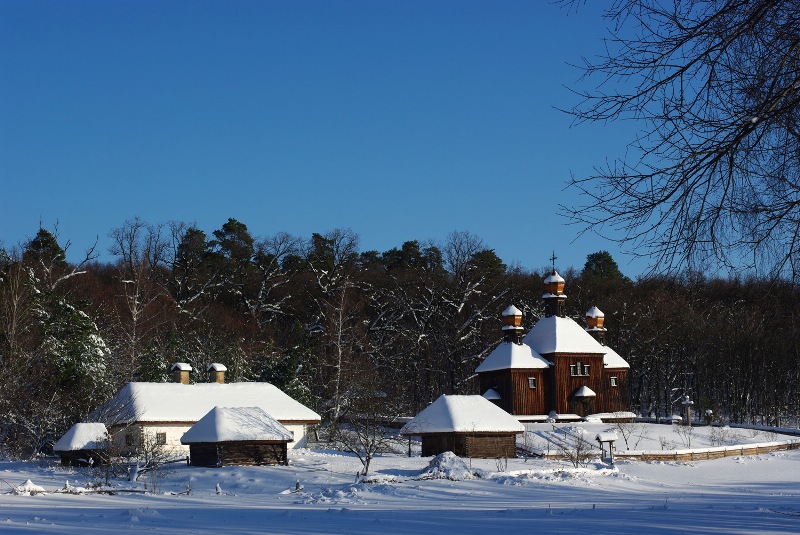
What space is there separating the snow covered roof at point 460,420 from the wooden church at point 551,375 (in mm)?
11970

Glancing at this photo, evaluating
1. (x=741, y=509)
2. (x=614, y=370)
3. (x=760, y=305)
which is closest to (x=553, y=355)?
(x=614, y=370)

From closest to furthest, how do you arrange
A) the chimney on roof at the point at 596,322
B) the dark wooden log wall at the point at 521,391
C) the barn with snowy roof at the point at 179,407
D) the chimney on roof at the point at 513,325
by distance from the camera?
the barn with snowy roof at the point at 179,407 → the dark wooden log wall at the point at 521,391 → the chimney on roof at the point at 513,325 → the chimney on roof at the point at 596,322

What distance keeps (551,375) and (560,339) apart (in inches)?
98.3

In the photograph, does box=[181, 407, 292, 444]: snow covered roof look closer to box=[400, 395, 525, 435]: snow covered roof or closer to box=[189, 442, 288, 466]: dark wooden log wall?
box=[189, 442, 288, 466]: dark wooden log wall

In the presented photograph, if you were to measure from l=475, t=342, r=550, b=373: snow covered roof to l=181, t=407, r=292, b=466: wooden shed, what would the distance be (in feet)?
67.8

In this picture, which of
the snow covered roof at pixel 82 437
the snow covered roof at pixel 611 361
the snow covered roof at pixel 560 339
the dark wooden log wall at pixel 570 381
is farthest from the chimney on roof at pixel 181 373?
the snow covered roof at pixel 611 361

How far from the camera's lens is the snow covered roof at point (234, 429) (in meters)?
36.8

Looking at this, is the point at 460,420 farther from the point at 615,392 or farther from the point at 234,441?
the point at 615,392

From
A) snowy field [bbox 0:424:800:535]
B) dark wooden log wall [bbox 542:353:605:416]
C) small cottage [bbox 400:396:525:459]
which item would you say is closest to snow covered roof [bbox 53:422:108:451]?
snowy field [bbox 0:424:800:535]

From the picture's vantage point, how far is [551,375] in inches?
2221

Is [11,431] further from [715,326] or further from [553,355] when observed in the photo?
[715,326]

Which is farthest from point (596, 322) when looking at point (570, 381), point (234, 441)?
point (234, 441)

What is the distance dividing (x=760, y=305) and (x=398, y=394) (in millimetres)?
60216

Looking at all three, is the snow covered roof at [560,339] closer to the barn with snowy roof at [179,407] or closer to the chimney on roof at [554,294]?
the chimney on roof at [554,294]
